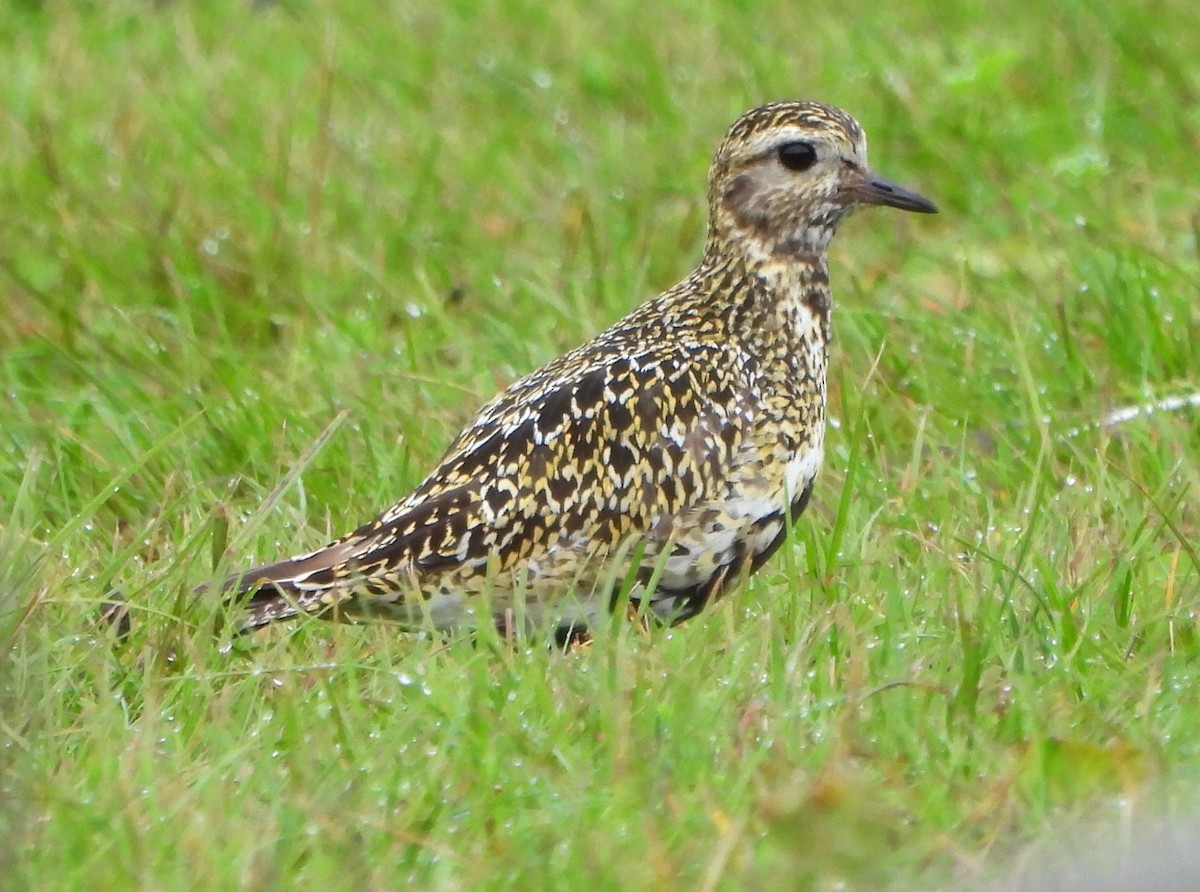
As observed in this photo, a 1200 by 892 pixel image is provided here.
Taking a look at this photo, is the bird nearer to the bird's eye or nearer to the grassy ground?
the grassy ground

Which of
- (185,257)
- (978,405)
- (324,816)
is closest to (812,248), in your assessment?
(978,405)

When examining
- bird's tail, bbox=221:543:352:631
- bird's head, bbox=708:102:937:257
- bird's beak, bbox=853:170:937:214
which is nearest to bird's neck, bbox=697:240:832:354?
bird's head, bbox=708:102:937:257

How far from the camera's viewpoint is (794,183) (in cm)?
Result: 566

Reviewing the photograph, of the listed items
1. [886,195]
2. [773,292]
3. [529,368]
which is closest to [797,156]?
[886,195]

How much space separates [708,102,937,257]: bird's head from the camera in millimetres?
5637

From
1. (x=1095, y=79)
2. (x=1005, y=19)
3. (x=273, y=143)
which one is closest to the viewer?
(x=273, y=143)

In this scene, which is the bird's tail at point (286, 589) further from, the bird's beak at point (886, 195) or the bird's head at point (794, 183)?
the bird's beak at point (886, 195)

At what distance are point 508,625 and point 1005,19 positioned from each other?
6139mm

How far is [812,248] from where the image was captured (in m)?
5.66

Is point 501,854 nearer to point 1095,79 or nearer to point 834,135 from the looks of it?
point 834,135

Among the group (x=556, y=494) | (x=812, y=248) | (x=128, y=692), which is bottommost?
(x=128, y=692)

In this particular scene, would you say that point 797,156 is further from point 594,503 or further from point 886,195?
point 594,503

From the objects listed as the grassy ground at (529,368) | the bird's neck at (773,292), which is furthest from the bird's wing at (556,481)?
the bird's neck at (773,292)

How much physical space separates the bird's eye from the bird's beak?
14 cm
